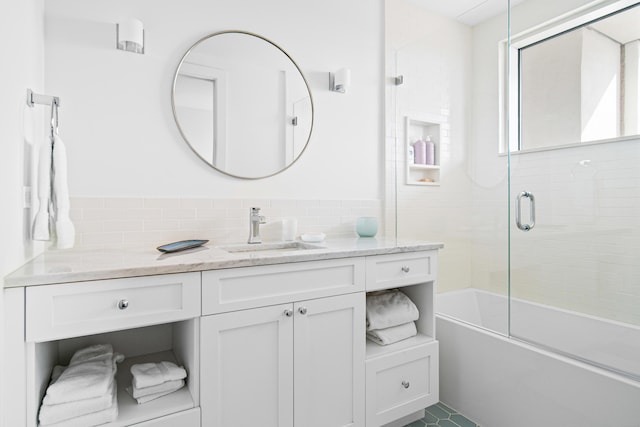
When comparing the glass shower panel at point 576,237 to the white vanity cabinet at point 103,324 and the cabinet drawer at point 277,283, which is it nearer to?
the cabinet drawer at point 277,283

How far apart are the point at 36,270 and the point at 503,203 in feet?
7.42

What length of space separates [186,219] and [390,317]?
1151mm

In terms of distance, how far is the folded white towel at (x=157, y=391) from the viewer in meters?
1.27

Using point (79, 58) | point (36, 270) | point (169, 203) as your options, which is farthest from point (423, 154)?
point (36, 270)

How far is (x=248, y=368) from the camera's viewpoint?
1.37 m

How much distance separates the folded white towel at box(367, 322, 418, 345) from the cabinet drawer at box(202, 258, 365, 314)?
0.34 meters

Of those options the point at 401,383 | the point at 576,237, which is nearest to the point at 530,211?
the point at 576,237

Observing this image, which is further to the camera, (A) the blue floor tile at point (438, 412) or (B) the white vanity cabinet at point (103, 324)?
(A) the blue floor tile at point (438, 412)

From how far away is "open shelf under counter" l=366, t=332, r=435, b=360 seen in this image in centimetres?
173

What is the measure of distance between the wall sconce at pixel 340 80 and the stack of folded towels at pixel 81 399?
1.88 m

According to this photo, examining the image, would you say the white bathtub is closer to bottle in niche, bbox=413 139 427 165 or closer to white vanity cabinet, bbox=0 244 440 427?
white vanity cabinet, bbox=0 244 440 427

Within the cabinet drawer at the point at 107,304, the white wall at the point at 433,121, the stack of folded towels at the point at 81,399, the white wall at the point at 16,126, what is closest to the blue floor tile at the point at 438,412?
the white wall at the point at 433,121

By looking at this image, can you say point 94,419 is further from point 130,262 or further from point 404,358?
point 404,358

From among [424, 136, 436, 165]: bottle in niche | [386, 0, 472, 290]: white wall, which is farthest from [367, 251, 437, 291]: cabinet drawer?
[424, 136, 436, 165]: bottle in niche
